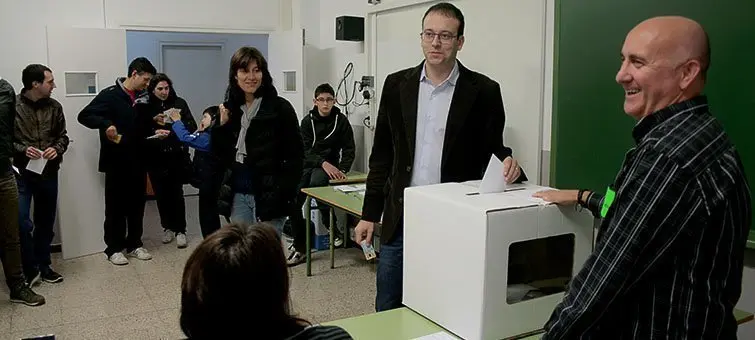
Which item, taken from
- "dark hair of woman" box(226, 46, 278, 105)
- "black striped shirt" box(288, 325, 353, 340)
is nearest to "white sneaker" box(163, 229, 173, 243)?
"dark hair of woman" box(226, 46, 278, 105)

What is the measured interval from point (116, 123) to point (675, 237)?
436 cm

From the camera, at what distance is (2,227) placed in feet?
11.8

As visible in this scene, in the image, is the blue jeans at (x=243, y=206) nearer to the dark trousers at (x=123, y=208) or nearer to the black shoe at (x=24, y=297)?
the black shoe at (x=24, y=297)

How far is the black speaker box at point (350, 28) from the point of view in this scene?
194 inches

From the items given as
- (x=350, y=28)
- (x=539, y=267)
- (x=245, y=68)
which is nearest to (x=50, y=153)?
(x=245, y=68)

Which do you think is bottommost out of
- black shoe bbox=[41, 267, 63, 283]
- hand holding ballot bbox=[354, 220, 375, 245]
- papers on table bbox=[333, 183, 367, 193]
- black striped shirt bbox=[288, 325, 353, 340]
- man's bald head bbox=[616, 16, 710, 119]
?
black shoe bbox=[41, 267, 63, 283]

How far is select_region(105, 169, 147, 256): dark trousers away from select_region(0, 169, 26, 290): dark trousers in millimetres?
967

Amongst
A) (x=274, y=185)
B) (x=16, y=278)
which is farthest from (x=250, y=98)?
(x=16, y=278)

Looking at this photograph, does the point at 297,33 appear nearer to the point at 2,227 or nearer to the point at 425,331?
the point at 2,227

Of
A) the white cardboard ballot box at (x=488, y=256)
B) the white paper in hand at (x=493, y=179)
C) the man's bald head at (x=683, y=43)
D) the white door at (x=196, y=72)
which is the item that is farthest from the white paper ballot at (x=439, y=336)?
the white door at (x=196, y=72)

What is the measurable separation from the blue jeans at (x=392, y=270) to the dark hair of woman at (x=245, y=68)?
1.31 metres

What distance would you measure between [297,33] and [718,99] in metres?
4.00

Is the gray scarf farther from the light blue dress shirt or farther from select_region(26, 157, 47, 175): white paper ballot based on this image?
select_region(26, 157, 47, 175): white paper ballot

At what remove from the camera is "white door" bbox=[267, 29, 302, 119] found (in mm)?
5551
